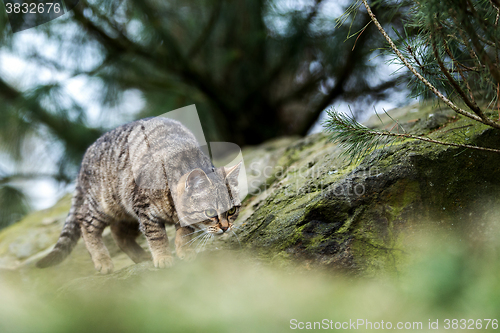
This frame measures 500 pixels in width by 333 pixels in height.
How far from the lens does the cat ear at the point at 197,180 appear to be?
255 centimetres

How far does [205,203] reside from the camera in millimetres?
2598

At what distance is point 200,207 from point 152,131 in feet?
2.77

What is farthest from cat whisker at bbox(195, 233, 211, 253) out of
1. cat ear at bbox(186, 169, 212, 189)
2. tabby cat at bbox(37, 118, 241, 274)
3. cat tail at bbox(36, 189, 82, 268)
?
cat tail at bbox(36, 189, 82, 268)

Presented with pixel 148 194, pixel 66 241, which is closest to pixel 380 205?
pixel 148 194

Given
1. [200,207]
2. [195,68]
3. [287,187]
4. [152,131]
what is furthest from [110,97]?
[287,187]

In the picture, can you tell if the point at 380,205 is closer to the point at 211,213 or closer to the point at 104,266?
→ the point at 211,213

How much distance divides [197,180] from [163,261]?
2.00 ft

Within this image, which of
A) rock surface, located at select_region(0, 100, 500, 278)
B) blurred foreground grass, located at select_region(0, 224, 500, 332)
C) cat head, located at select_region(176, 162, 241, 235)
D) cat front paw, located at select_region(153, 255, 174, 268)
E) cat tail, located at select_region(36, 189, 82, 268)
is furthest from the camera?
cat tail, located at select_region(36, 189, 82, 268)

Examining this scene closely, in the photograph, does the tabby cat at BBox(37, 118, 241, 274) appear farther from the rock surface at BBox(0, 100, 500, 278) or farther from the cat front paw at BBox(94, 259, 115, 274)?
the rock surface at BBox(0, 100, 500, 278)

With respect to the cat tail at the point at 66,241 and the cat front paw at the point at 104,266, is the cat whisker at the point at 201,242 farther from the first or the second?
the cat tail at the point at 66,241

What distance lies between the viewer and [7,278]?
281 cm

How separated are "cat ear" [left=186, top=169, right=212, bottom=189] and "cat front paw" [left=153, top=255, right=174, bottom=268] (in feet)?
1.71

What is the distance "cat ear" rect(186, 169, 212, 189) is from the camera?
8.37 feet

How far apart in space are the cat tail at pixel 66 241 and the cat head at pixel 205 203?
1.06m
